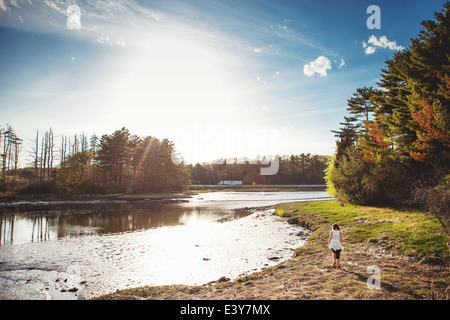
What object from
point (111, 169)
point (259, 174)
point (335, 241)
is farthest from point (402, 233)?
point (259, 174)

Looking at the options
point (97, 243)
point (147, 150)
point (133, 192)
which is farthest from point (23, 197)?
point (97, 243)

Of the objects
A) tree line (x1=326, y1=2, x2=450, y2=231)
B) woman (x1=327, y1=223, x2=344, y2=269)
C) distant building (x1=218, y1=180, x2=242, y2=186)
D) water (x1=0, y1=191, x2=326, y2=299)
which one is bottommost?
distant building (x1=218, y1=180, x2=242, y2=186)

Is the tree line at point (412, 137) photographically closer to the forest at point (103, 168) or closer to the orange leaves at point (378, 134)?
the orange leaves at point (378, 134)

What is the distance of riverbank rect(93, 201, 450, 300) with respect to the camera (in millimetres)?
6694

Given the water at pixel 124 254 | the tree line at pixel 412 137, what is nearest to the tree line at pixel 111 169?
the water at pixel 124 254

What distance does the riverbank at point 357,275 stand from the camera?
669cm

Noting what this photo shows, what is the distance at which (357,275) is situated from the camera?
806cm

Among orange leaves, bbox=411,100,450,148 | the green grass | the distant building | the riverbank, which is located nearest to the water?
the riverbank

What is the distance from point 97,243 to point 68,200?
35.1m

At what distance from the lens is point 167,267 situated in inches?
452

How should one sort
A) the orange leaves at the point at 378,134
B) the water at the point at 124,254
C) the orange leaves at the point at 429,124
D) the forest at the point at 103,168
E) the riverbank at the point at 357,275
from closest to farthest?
the riverbank at the point at 357,275 → the water at the point at 124,254 → the orange leaves at the point at 429,124 → the orange leaves at the point at 378,134 → the forest at the point at 103,168

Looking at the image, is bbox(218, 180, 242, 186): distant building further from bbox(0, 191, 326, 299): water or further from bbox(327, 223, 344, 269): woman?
bbox(327, 223, 344, 269): woman

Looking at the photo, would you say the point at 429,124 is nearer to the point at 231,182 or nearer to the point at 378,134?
the point at 378,134

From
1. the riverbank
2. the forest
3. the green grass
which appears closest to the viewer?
the riverbank
